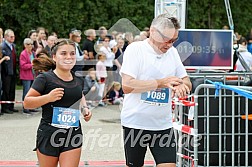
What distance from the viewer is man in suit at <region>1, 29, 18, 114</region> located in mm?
12656

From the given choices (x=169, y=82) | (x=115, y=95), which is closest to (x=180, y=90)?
(x=169, y=82)

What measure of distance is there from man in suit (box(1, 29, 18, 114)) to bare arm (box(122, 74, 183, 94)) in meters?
7.97

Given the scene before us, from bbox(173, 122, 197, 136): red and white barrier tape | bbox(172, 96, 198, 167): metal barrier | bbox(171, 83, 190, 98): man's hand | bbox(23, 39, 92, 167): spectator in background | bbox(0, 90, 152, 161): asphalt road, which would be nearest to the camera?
bbox(171, 83, 190, 98): man's hand

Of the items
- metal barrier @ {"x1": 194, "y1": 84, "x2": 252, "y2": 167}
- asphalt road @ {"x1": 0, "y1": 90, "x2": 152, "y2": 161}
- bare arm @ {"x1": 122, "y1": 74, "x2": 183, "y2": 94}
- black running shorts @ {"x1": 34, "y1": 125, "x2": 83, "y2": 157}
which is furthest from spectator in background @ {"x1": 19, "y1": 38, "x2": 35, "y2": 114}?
bare arm @ {"x1": 122, "y1": 74, "x2": 183, "y2": 94}

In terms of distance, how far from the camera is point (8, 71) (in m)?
12.7

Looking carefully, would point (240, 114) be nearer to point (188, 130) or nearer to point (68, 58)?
point (188, 130)

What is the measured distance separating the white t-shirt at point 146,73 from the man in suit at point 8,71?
7.81 metres

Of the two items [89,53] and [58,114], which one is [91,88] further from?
[58,114]

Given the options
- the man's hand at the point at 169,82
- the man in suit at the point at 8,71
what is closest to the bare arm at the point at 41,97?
the man's hand at the point at 169,82

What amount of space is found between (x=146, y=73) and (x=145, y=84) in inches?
6.9

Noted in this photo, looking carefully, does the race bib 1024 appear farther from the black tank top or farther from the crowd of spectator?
the crowd of spectator

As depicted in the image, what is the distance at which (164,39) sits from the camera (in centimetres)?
503

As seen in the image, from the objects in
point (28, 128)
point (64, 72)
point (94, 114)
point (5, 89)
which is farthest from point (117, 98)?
point (64, 72)

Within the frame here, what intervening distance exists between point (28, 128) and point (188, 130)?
5.41 m
